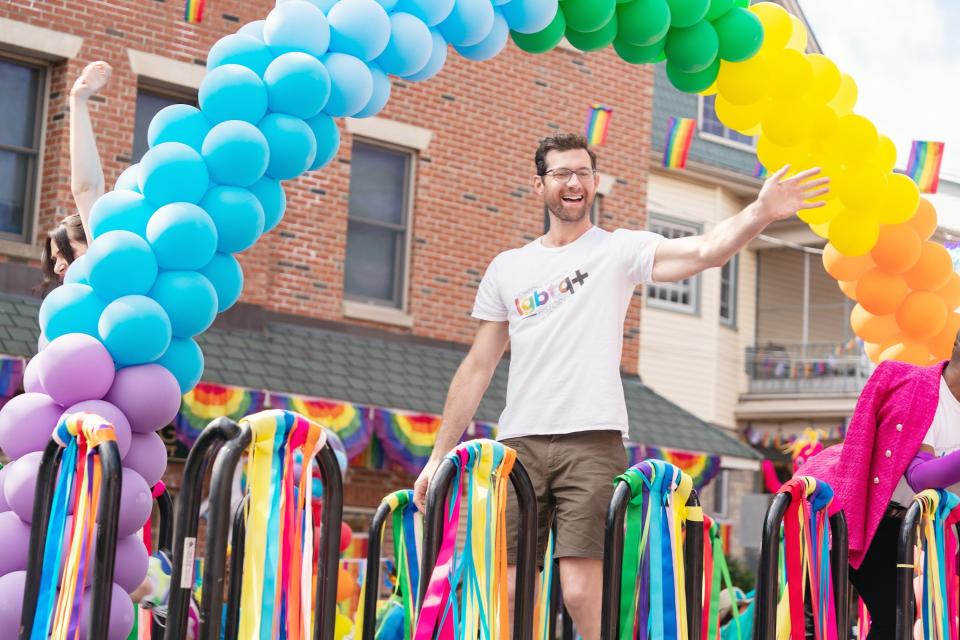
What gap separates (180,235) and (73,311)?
1.56 feet

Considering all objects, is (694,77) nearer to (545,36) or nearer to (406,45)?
(545,36)

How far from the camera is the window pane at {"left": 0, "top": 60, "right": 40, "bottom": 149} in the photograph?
11891 mm

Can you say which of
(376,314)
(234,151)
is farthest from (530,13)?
(376,314)

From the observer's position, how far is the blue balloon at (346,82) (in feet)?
17.6

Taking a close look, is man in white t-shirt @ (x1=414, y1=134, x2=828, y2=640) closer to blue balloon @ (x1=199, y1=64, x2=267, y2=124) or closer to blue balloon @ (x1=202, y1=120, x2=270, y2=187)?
blue balloon @ (x1=202, y1=120, x2=270, y2=187)

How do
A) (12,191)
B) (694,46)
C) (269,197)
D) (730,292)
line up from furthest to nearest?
1. (730,292)
2. (12,191)
3. (694,46)
4. (269,197)

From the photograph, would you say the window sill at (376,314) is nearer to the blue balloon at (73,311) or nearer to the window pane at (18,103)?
the window pane at (18,103)

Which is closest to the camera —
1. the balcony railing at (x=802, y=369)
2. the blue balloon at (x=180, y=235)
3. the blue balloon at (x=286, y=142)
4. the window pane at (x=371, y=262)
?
the blue balloon at (x=180, y=235)

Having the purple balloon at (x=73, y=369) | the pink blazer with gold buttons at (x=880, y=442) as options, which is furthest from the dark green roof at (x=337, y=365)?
the pink blazer with gold buttons at (x=880, y=442)

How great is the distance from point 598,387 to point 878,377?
1.10 m

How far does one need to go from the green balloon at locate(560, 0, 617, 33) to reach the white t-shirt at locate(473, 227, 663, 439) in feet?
5.27

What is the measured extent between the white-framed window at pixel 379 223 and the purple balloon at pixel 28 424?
909 centimetres

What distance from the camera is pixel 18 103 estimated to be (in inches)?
472

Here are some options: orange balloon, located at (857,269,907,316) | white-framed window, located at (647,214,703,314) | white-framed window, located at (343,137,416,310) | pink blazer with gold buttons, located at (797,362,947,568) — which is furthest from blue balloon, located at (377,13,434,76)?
white-framed window, located at (647,214,703,314)
